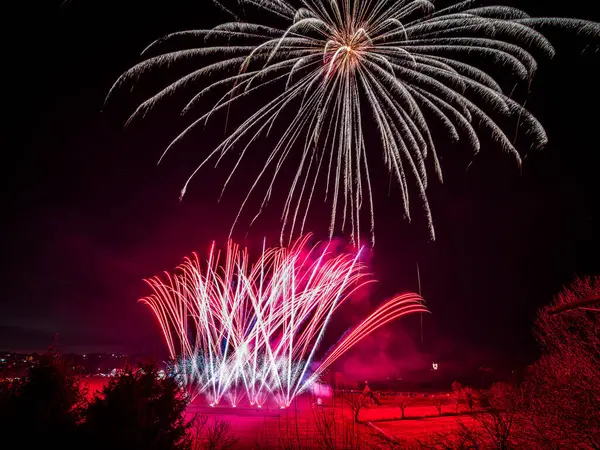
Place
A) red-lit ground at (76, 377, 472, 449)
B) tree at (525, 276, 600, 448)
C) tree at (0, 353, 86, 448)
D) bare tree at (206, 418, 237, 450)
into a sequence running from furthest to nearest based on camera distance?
red-lit ground at (76, 377, 472, 449) < tree at (525, 276, 600, 448) < bare tree at (206, 418, 237, 450) < tree at (0, 353, 86, 448)

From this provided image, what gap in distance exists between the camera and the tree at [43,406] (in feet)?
27.5

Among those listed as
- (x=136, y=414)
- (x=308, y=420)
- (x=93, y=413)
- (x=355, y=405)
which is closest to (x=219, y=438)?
(x=136, y=414)

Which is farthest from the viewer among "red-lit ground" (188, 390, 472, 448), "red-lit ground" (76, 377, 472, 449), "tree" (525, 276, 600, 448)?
"red-lit ground" (76, 377, 472, 449)

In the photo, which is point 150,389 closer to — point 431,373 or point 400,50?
point 400,50

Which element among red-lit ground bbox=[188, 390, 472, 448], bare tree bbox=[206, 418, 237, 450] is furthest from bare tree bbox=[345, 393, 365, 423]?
bare tree bbox=[206, 418, 237, 450]

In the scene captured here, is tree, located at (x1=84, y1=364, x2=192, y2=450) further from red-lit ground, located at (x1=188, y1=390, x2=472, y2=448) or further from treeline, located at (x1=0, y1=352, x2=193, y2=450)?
red-lit ground, located at (x1=188, y1=390, x2=472, y2=448)

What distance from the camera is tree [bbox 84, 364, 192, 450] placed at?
314 inches

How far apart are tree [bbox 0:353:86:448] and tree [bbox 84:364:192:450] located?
782 millimetres

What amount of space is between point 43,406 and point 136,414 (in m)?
2.62

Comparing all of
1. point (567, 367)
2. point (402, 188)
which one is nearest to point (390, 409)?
point (567, 367)

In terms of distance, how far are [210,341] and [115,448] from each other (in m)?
14.0

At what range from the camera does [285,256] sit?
2022cm

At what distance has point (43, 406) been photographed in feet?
30.3

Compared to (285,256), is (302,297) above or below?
below
